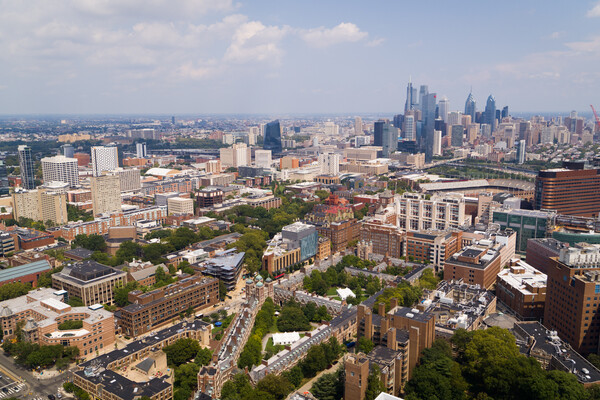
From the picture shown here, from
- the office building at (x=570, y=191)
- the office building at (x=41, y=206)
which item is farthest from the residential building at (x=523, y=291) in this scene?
the office building at (x=41, y=206)

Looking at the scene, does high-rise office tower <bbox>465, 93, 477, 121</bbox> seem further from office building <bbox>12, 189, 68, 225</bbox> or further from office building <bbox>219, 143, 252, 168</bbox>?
office building <bbox>12, 189, 68, 225</bbox>

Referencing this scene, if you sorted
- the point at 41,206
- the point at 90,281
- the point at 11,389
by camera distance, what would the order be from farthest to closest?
the point at 41,206 → the point at 90,281 → the point at 11,389

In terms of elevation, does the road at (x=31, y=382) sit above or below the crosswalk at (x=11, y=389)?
below

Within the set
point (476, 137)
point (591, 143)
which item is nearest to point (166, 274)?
point (591, 143)

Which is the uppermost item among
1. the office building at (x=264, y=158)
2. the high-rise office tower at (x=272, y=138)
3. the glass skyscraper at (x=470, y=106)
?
the glass skyscraper at (x=470, y=106)

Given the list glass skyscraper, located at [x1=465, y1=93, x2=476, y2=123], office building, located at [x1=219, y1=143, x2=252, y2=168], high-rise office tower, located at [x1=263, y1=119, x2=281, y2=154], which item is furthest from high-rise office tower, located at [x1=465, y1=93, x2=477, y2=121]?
office building, located at [x1=219, y1=143, x2=252, y2=168]

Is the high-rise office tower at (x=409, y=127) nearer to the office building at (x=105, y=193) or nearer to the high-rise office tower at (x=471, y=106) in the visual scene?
the high-rise office tower at (x=471, y=106)

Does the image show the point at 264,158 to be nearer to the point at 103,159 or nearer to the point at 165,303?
the point at 103,159

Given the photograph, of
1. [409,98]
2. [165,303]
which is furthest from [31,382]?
[409,98]
